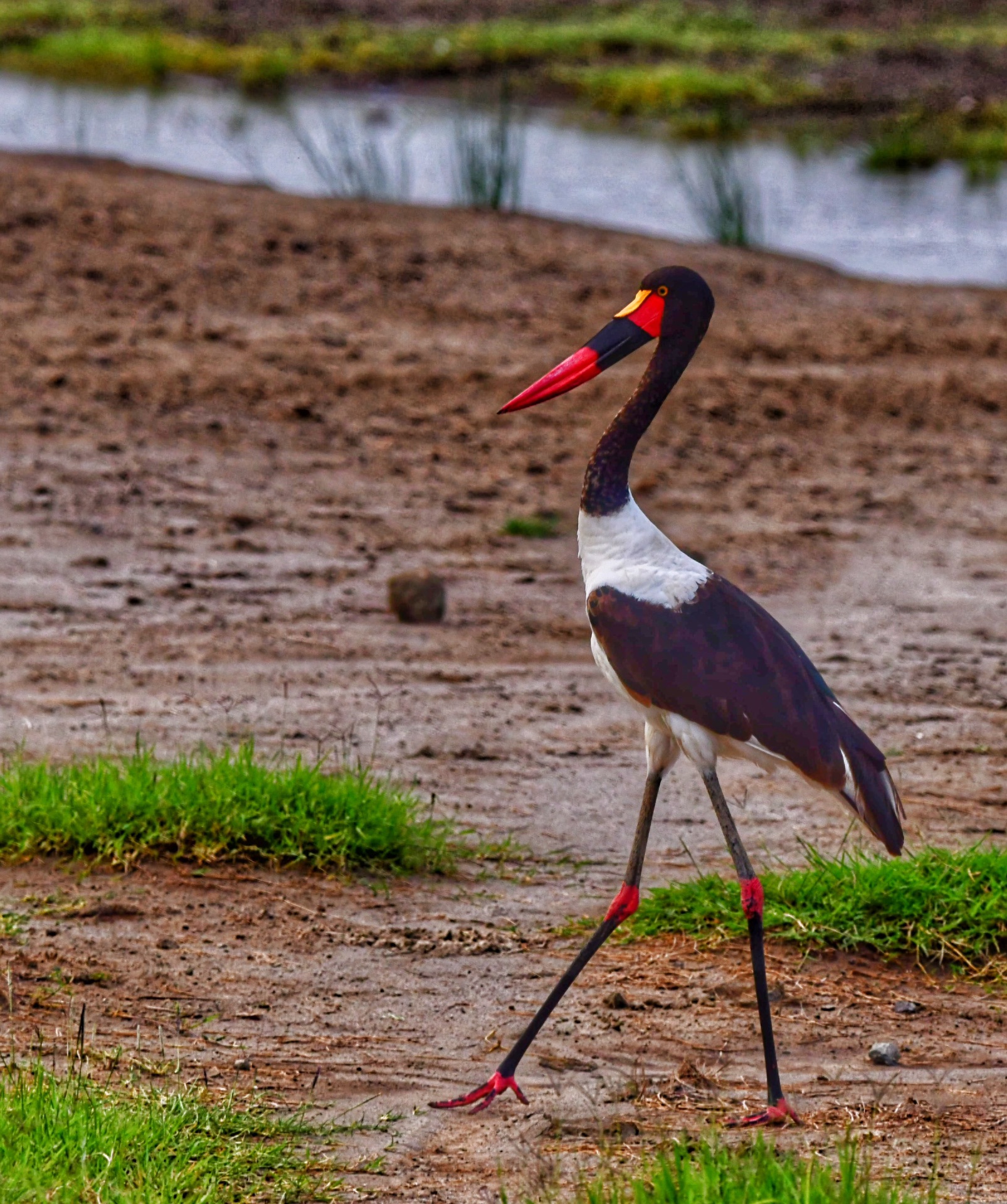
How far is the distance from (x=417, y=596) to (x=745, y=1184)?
370 centimetres

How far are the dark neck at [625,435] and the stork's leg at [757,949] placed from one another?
2.05ft

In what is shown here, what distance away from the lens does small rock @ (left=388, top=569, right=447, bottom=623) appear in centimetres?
647

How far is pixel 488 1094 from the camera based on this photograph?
12.2 ft

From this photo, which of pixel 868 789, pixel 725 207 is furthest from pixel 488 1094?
pixel 725 207

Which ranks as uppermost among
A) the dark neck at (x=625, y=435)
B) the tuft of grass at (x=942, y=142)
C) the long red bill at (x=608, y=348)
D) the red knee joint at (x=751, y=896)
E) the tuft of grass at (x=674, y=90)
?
the tuft of grass at (x=674, y=90)

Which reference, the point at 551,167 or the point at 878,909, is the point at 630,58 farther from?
the point at 878,909

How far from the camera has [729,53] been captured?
22469 millimetres

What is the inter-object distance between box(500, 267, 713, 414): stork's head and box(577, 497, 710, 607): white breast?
0.30 m

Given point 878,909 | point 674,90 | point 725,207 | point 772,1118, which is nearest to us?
point 772,1118

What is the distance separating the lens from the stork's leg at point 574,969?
3.72 meters

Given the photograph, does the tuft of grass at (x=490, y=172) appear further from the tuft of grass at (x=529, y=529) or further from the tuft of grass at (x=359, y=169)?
the tuft of grass at (x=529, y=529)

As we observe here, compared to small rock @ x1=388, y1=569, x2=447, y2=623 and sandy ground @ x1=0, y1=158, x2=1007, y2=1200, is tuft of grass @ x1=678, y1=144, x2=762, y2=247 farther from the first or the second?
small rock @ x1=388, y1=569, x2=447, y2=623

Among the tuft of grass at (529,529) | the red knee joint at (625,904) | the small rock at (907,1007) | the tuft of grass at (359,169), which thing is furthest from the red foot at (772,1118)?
the tuft of grass at (359,169)

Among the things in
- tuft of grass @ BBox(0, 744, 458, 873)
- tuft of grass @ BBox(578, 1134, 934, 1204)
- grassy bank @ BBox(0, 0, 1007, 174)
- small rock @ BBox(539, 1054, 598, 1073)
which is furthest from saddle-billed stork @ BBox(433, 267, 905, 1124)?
grassy bank @ BBox(0, 0, 1007, 174)
